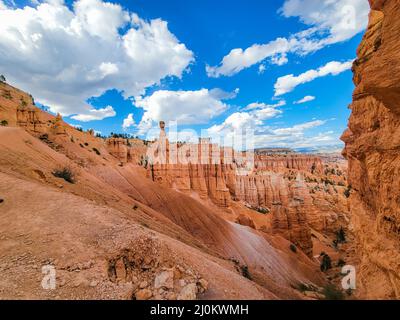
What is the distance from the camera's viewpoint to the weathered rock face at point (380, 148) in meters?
3.53

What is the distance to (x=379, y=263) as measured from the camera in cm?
459

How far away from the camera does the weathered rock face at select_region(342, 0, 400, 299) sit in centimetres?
353

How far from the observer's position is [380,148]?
176 inches

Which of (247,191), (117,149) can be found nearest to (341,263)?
(247,191)

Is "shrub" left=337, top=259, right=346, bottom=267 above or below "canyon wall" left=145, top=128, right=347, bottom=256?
below

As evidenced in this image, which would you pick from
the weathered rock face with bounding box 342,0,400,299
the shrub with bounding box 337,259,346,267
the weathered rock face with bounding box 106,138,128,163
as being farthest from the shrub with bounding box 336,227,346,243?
the weathered rock face with bounding box 106,138,128,163

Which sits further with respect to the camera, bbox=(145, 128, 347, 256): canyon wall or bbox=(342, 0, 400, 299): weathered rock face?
bbox=(145, 128, 347, 256): canyon wall

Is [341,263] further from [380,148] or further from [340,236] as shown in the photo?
[380,148]

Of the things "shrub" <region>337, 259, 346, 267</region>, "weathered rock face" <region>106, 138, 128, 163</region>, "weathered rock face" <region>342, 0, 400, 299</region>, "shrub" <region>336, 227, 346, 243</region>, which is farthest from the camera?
"weathered rock face" <region>106, 138, 128, 163</region>

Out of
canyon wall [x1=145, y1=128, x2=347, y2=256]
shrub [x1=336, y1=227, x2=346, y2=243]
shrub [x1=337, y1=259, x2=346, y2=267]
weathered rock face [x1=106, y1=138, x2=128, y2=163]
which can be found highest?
weathered rock face [x1=106, y1=138, x2=128, y2=163]

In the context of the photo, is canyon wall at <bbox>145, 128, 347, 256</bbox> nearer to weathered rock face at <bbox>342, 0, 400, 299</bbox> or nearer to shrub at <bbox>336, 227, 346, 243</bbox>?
shrub at <bbox>336, 227, 346, 243</bbox>

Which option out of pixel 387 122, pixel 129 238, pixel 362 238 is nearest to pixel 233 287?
pixel 129 238

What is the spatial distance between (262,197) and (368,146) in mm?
53044

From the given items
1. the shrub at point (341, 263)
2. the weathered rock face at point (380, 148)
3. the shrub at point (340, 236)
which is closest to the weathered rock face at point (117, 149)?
the shrub at point (341, 263)
